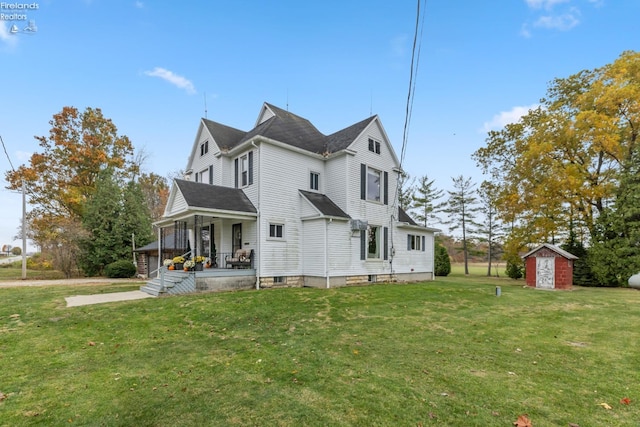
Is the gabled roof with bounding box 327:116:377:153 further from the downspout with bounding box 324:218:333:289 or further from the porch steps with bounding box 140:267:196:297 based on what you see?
the porch steps with bounding box 140:267:196:297

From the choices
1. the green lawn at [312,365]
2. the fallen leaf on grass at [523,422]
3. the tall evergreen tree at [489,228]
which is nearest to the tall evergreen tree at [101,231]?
the green lawn at [312,365]

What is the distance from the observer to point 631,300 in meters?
11.6

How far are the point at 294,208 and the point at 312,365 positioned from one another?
1071 cm

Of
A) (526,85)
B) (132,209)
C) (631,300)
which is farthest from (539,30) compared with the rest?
(132,209)

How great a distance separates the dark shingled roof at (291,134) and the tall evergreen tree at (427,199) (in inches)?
876

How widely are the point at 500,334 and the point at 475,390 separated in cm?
349

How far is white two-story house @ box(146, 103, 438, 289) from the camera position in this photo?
45.7 feet

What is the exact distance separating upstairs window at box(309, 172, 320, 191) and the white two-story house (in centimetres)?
5

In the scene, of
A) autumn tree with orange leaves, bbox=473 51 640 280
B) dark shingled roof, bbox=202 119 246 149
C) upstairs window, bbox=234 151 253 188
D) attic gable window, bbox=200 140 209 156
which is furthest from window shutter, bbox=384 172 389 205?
attic gable window, bbox=200 140 209 156

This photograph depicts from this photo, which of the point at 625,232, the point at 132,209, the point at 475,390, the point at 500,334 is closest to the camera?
the point at 475,390

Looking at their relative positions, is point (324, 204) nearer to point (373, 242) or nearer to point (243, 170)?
point (373, 242)

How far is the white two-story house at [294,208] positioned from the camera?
1392 cm

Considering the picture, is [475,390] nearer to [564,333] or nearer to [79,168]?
[564,333]

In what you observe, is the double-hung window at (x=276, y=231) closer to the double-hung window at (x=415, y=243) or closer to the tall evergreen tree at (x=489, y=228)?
the double-hung window at (x=415, y=243)
